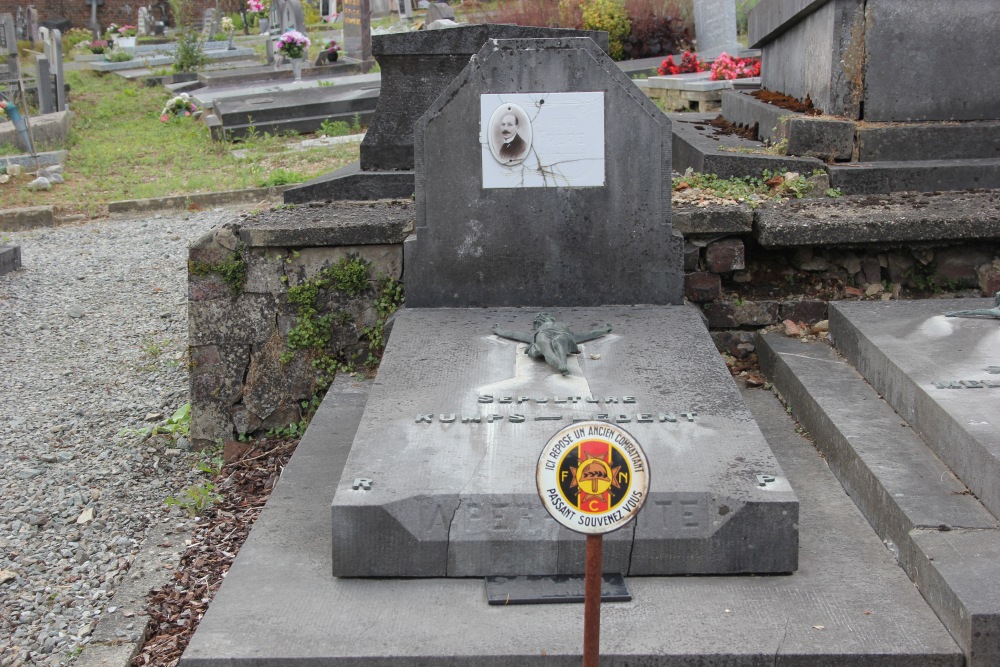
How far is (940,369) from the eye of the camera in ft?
12.2

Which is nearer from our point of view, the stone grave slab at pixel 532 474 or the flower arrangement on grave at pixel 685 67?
the stone grave slab at pixel 532 474

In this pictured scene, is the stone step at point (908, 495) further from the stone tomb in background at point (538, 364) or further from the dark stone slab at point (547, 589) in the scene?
the dark stone slab at point (547, 589)

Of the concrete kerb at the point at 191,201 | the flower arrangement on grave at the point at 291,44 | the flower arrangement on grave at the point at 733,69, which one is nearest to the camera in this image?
the flower arrangement on grave at the point at 733,69

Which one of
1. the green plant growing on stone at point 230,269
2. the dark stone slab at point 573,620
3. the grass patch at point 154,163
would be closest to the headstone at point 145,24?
the grass patch at point 154,163

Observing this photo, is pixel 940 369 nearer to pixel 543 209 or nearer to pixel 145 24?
pixel 543 209

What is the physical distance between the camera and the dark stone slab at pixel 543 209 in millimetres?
4492

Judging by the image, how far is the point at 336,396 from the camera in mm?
4738

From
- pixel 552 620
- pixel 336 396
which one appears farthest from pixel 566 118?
pixel 552 620

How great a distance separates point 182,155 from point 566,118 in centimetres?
963

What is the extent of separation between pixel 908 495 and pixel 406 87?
358cm

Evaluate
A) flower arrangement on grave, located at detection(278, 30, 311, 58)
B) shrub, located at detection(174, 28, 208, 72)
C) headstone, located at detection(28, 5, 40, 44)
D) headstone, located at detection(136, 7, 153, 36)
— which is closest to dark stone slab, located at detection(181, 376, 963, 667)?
flower arrangement on grave, located at detection(278, 30, 311, 58)

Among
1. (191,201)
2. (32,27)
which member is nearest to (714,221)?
(191,201)

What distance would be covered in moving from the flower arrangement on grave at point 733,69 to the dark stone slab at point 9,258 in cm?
648

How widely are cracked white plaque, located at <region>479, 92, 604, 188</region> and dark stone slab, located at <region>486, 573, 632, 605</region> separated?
204 centimetres
